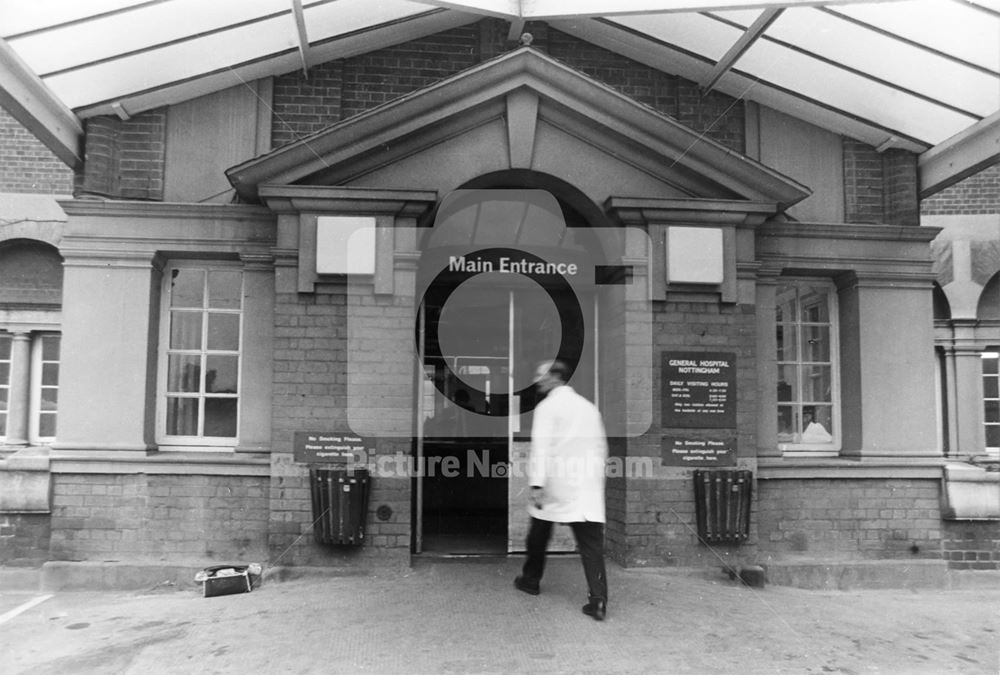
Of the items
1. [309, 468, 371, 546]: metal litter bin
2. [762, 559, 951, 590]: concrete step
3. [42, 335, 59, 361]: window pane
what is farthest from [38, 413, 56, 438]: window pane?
[762, 559, 951, 590]: concrete step

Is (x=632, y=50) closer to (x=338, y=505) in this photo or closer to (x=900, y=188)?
(x=900, y=188)

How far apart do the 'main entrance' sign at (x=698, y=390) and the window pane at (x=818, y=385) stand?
4.60 ft

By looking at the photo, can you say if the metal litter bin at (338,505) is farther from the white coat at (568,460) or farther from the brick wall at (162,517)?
the white coat at (568,460)

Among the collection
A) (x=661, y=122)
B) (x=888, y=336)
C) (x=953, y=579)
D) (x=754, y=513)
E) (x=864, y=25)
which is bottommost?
(x=953, y=579)

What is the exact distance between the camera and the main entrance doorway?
27.2 feet

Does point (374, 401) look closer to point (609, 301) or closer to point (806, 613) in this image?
point (609, 301)

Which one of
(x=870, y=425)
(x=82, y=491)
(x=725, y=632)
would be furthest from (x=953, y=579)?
(x=82, y=491)

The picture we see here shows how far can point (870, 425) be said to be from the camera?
26.2ft

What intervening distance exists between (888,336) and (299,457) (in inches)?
224

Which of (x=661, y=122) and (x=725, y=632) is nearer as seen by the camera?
(x=725, y=632)

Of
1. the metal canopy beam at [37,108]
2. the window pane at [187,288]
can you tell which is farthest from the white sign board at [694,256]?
the metal canopy beam at [37,108]

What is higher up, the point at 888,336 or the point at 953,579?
the point at 888,336

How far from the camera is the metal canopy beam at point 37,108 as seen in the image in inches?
254

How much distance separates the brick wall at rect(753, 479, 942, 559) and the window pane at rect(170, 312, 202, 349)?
549cm
